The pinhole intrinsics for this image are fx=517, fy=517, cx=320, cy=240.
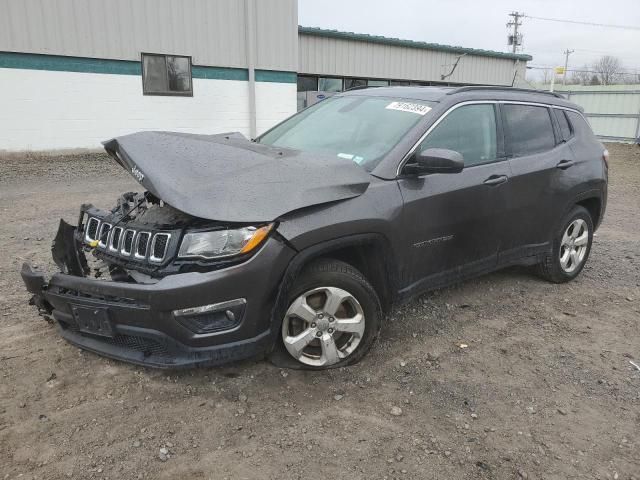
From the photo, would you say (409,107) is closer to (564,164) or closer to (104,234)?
(564,164)

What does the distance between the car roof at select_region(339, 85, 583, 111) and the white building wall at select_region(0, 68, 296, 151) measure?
1127 centimetres

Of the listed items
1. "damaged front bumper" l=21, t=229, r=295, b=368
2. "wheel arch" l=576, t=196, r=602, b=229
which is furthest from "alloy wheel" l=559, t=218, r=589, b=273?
"damaged front bumper" l=21, t=229, r=295, b=368

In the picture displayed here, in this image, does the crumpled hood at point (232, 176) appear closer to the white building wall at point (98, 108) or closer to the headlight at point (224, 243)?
the headlight at point (224, 243)

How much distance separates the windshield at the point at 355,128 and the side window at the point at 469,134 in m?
0.18

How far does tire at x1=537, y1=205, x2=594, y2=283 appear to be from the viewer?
15.4 ft

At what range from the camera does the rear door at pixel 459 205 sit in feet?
11.2

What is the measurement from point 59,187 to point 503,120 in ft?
28.1

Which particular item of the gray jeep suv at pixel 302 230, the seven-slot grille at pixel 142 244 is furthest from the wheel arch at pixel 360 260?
the seven-slot grille at pixel 142 244

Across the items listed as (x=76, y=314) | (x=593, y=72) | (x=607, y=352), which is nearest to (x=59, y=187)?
(x=76, y=314)

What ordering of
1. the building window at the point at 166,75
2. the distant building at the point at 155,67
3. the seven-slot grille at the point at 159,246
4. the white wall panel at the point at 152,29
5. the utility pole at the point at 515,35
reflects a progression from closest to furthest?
the seven-slot grille at the point at 159,246 → the white wall panel at the point at 152,29 → the distant building at the point at 155,67 → the building window at the point at 166,75 → the utility pole at the point at 515,35

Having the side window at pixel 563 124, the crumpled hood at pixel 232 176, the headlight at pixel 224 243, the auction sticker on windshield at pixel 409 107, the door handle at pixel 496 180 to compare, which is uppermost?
the auction sticker on windshield at pixel 409 107

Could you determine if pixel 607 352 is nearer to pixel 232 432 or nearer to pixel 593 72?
pixel 232 432

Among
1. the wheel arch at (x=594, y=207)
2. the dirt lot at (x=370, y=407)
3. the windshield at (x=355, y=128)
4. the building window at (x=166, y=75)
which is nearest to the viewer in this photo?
the dirt lot at (x=370, y=407)

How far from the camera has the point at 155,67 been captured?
47.5ft
